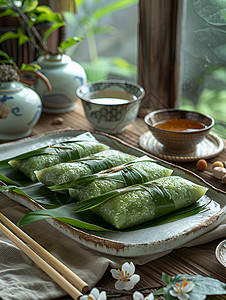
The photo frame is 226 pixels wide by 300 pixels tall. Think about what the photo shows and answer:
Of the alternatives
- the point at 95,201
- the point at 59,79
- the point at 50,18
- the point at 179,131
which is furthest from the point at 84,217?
the point at 50,18

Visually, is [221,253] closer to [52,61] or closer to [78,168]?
[78,168]

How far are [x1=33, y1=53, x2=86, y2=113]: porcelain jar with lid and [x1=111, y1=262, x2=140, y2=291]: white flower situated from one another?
994 millimetres

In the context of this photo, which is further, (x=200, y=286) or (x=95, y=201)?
(x=95, y=201)

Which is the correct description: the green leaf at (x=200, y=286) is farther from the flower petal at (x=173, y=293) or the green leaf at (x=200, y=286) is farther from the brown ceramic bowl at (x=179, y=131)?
the brown ceramic bowl at (x=179, y=131)

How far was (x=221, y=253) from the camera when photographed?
82 cm

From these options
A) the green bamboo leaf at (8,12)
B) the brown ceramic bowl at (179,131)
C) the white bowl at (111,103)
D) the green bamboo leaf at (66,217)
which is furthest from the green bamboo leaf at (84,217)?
the green bamboo leaf at (8,12)

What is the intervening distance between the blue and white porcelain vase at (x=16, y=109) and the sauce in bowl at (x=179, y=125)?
0.43m

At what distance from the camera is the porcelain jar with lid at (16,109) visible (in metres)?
1.38

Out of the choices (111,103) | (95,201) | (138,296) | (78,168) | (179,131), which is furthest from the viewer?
(111,103)

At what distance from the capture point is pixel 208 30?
1.54 m

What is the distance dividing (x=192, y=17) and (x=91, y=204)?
990mm

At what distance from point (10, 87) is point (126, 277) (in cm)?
86

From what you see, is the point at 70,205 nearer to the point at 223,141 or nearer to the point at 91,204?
the point at 91,204

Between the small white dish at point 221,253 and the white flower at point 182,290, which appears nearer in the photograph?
the white flower at point 182,290
